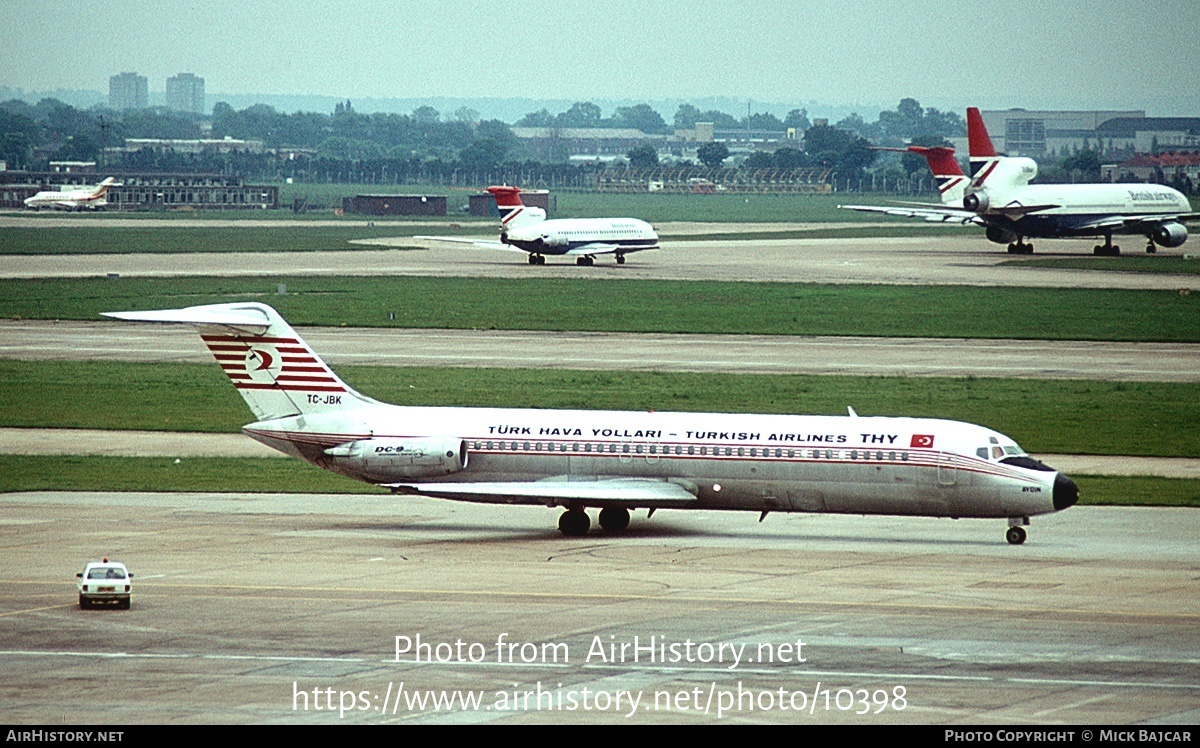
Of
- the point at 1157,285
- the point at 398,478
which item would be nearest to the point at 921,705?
the point at 398,478

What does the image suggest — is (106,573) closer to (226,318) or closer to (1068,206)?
(226,318)

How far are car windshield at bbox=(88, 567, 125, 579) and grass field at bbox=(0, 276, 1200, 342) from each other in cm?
5703

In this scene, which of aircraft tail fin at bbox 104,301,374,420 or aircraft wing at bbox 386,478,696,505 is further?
aircraft tail fin at bbox 104,301,374,420

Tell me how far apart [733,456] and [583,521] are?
413 cm

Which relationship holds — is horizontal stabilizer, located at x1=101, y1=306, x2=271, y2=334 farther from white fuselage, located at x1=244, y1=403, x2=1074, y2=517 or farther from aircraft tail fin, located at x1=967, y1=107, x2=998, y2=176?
aircraft tail fin, located at x1=967, y1=107, x2=998, y2=176

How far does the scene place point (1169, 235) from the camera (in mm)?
139000

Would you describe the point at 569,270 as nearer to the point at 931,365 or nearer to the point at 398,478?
the point at 931,365

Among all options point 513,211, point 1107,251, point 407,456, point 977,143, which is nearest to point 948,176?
point 977,143

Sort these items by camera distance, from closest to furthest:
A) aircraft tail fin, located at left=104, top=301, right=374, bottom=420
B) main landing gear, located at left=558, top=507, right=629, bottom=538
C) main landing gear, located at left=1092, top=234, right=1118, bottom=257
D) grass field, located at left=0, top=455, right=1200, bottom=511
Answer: main landing gear, located at left=558, top=507, right=629, bottom=538 → aircraft tail fin, located at left=104, top=301, right=374, bottom=420 → grass field, located at left=0, top=455, right=1200, bottom=511 → main landing gear, located at left=1092, top=234, right=1118, bottom=257

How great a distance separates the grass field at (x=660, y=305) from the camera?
90375 mm

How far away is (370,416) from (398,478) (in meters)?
1.76

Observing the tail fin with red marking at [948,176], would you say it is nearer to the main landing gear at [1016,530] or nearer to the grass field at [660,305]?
the grass field at [660,305]

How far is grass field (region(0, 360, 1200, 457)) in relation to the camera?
59219 mm

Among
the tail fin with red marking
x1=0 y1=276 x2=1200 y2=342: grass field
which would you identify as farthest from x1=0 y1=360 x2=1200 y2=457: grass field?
the tail fin with red marking
